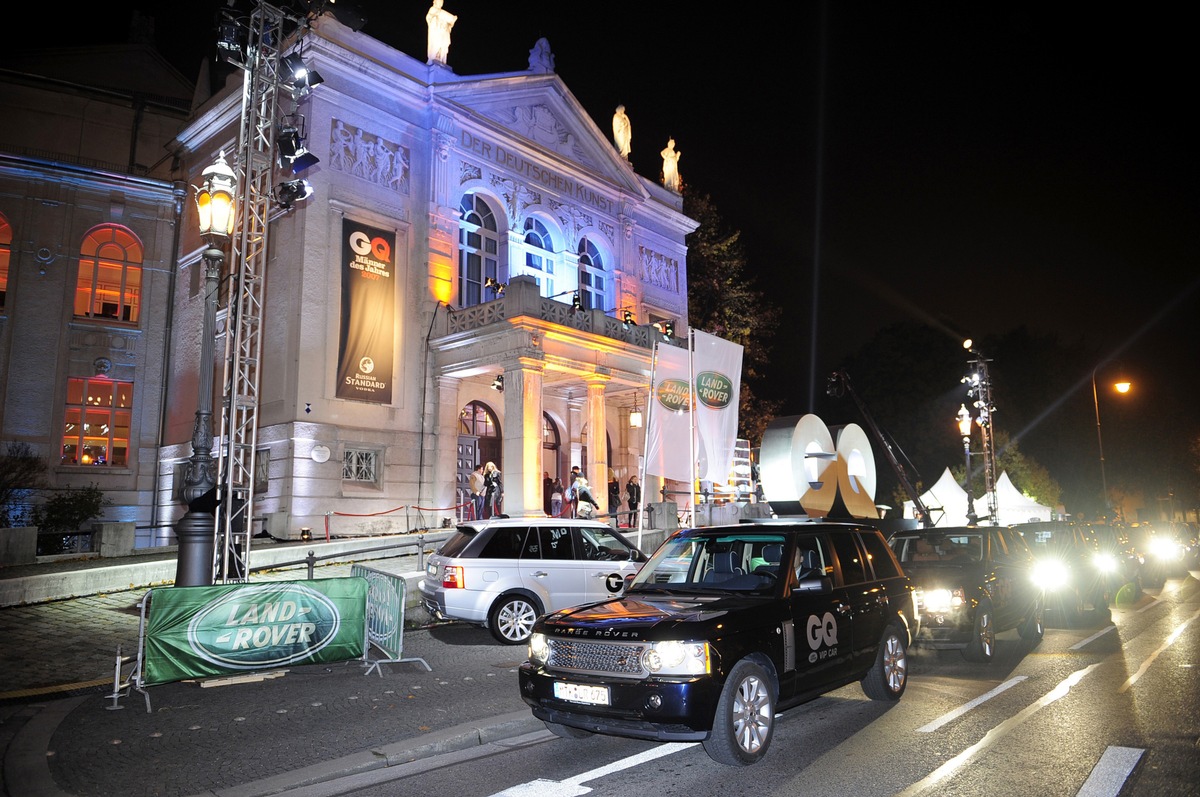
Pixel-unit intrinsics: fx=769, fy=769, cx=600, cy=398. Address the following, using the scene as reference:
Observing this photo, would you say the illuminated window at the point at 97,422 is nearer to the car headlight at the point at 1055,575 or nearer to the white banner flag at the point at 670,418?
the white banner flag at the point at 670,418

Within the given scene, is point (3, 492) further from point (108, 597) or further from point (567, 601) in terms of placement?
point (567, 601)

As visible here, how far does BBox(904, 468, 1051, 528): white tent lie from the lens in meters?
28.1

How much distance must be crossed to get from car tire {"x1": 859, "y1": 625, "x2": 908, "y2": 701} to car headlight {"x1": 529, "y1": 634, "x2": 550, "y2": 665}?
334cm

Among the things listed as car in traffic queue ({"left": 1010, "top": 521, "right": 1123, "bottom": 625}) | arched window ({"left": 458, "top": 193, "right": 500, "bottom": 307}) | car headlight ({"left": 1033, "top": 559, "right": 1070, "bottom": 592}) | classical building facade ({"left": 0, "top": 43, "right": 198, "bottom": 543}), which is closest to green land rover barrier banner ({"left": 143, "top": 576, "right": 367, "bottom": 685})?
car in traffic queue ({"left": 1010, "top": 521, "right": 1123, "bottom": 625})

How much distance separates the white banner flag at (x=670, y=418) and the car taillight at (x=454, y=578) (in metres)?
5.07

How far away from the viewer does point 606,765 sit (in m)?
5.88

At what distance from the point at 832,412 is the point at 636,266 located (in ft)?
110

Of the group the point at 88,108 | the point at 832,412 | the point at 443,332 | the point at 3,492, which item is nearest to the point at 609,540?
the point at 443,332

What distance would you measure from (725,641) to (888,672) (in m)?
2.90

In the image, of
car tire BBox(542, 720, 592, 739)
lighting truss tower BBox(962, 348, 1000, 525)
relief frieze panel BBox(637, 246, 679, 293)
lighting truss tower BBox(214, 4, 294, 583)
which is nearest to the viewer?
car tire BBox(542, 720, 592, 739)

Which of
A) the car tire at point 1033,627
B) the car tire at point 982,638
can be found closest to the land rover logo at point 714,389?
the car tire at point 1033,627

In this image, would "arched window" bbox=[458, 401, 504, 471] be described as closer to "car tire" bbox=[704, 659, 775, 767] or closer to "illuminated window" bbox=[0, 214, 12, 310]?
"illuminated window" bbox=[0, 214, 12, 310]

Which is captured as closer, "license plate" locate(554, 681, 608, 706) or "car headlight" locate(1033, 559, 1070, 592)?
"license plate" locate(554, 681, 608, 706)

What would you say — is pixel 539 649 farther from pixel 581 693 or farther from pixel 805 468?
pixel 805 468
